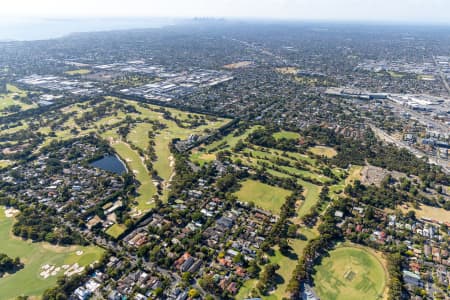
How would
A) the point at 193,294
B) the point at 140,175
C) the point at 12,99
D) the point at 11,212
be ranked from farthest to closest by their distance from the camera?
the point at 12,99 < the point at 140,175 < the point at 11,212 < the point at 193,294

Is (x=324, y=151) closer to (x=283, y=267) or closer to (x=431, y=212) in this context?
(x=431, y=212)

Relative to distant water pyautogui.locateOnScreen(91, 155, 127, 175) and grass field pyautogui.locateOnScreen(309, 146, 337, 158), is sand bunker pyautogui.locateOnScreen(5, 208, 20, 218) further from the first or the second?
grass field pyautogui.locateOnScreen(309, 146, 337, 158)

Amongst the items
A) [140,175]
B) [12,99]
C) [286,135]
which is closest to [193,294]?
[140,175]

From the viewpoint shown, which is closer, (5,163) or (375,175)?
(375,175)

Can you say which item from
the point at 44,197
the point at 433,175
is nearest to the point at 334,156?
the point at 433,175

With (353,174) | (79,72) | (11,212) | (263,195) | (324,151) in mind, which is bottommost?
(263,195)

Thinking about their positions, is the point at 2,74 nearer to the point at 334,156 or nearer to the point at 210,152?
the point at 210,152

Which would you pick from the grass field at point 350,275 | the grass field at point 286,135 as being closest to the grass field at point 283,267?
the grass field at point 350,275
